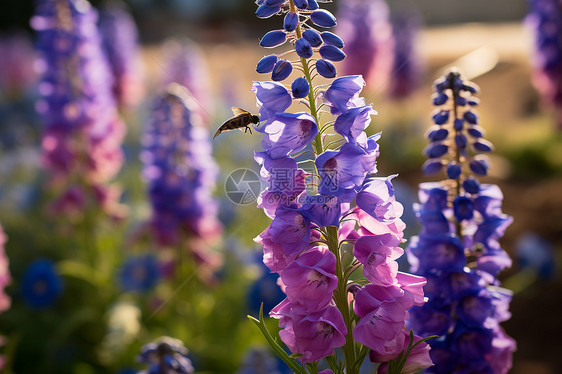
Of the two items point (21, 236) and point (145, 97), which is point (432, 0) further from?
point (21, 236)

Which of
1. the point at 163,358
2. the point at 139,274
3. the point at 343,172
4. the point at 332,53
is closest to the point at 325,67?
the point at 332,53

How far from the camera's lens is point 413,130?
10.6 meters

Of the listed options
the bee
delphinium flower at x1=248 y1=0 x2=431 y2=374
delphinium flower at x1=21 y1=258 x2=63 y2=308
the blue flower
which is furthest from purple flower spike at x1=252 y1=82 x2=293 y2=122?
delphinium flower at x1=21 y1=258 x2=63 y2=308

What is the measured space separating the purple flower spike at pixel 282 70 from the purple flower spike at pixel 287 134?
120 mm

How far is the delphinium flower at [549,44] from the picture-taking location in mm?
6453

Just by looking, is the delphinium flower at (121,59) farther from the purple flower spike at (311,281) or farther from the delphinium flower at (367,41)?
the purple flower spike at (311,281)

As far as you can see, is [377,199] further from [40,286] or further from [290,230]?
[40,286]

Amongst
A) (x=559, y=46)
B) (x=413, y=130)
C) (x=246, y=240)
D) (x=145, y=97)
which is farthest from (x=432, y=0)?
(x=246, y=240)

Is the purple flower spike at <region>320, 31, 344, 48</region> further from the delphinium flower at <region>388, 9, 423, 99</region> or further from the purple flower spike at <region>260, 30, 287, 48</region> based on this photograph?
the delphinium flower at <region>388, 9, 423, 99</region>

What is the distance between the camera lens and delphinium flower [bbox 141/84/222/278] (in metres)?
4.13

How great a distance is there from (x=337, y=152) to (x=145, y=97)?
963 cm

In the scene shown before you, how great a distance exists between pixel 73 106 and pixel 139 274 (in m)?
1.46

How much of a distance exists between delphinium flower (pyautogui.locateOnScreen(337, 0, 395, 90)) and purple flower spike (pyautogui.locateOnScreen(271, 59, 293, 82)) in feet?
21.7

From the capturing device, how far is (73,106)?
191 inches
